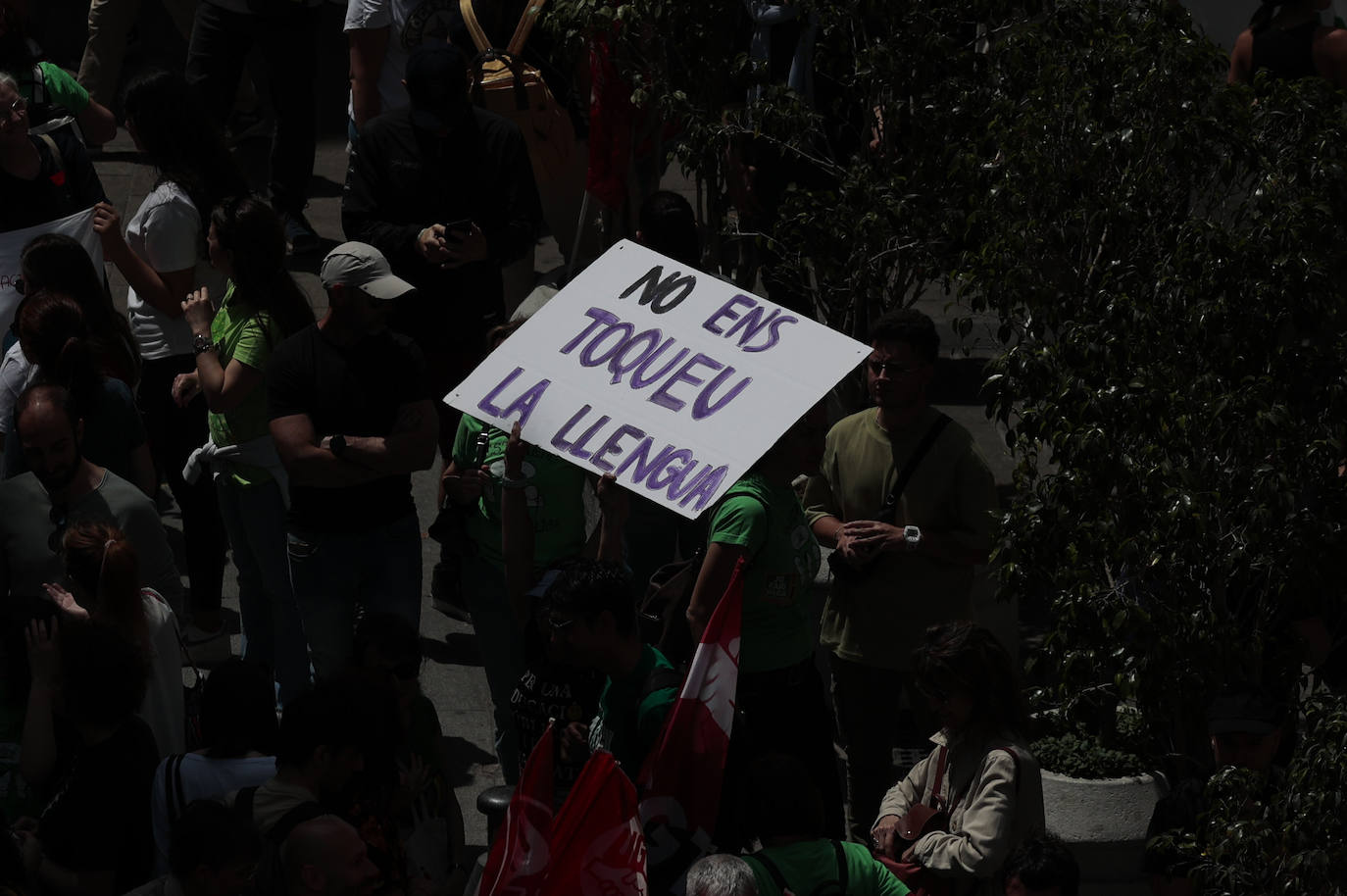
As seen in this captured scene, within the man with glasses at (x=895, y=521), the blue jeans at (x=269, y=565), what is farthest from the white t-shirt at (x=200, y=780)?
the man with glasses at (x=895, y=521)

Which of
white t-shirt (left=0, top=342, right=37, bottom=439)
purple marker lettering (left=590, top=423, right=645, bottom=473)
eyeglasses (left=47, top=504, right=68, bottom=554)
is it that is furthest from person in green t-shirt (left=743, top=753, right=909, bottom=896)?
white t-shirt (left=0, top=342, right=37, bottom=439)

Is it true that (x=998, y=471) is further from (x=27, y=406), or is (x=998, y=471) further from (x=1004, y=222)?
(x=27, y=406)

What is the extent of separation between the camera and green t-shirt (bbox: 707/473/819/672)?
6180 mm

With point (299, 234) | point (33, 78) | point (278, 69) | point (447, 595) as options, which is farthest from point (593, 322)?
point (299, 234)

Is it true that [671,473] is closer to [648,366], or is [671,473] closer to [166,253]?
[648,366]

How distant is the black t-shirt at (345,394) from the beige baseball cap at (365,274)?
0.21 m

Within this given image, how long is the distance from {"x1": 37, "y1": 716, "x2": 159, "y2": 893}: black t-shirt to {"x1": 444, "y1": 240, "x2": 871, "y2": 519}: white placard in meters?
1.53

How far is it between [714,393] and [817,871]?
168 cm

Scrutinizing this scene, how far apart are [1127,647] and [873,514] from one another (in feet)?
5.03

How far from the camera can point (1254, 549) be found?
17.0ft

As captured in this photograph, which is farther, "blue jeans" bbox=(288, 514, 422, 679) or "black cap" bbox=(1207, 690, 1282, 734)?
"blue jeans" bbox=(288, 514, 422, 679)

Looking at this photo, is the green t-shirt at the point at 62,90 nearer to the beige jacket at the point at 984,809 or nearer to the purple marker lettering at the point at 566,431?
the purple marker lettering at the point at 566,431

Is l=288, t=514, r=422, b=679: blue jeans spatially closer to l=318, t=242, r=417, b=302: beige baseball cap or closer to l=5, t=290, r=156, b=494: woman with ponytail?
l=5, t=290, r=156, b=494: woman with ponytail

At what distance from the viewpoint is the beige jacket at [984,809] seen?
530cm
